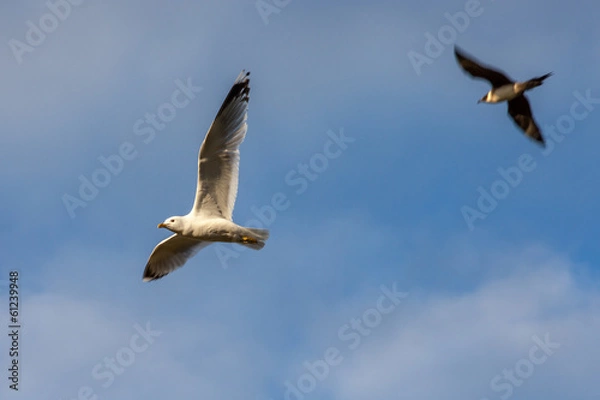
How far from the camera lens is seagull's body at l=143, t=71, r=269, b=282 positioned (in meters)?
15.2

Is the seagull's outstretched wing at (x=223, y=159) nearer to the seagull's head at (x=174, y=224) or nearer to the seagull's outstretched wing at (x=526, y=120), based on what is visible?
the seagull's head at (x=174, y=224)

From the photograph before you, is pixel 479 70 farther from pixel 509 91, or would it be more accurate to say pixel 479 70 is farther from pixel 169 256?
pixel 169 256

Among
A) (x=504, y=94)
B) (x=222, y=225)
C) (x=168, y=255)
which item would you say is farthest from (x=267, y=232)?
(x=504, y=94)

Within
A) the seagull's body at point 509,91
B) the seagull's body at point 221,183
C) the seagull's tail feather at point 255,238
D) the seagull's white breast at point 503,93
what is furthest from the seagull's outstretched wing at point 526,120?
the seagull's tail feather at point 255,238

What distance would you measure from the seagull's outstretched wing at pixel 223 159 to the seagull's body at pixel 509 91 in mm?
4006

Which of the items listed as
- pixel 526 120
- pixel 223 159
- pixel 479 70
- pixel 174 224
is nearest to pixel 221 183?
pixel 223 159

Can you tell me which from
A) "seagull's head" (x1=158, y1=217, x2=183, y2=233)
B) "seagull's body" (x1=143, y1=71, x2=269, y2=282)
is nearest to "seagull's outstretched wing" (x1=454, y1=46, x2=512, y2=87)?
"seagull's body" (x1=143, y1=71, x2=269, y2=282)

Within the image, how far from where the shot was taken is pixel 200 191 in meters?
15.6

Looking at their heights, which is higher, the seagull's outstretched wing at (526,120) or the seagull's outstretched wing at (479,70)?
the seagull's outstretched wing at (479,70)

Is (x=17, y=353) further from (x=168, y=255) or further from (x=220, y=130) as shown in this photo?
(x=220, y=130)

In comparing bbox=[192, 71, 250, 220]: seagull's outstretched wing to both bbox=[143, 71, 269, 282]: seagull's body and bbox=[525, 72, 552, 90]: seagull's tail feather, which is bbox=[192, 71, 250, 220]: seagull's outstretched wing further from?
bbox=[525, 72, 552, 90]: seagull's tail feather

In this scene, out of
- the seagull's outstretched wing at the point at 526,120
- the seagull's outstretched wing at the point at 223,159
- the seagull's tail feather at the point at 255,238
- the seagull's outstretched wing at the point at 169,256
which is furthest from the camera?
the seagull's outstretched wing at the point at 169,256

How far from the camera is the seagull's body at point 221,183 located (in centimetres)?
1521

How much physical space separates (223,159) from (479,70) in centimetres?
476
